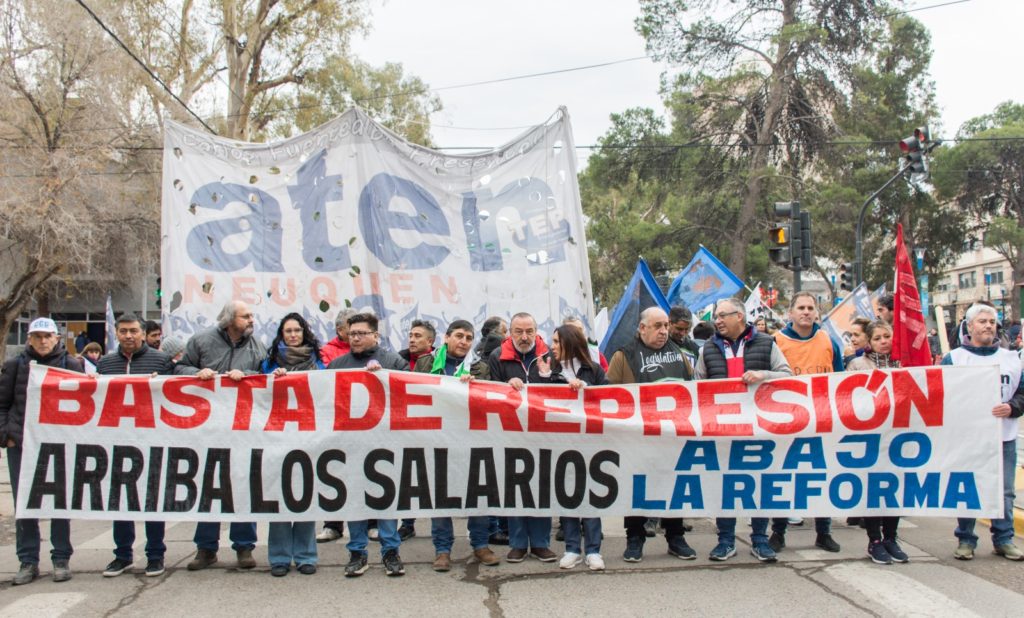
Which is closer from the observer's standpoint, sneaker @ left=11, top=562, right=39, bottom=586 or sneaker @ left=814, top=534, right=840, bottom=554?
sneaker @ left=11, top=562, right=39, bottom=586

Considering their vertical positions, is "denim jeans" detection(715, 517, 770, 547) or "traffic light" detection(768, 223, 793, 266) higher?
"traffic light" detection(768, 223, 793, 266)

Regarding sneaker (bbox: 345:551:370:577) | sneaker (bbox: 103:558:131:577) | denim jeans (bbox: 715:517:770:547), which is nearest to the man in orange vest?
denim jeans (bbox: 715:517:770:547)

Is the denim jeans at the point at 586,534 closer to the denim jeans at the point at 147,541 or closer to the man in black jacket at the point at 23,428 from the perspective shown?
the denim jeans at the point at 147,541

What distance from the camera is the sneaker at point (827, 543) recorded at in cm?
606

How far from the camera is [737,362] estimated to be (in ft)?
19.7

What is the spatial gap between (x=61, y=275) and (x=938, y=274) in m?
33.6

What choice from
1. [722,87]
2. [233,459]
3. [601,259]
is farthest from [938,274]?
[233,459]

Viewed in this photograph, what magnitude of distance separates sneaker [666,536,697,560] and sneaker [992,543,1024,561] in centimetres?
199

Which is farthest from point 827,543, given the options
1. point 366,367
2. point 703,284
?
point 703,284

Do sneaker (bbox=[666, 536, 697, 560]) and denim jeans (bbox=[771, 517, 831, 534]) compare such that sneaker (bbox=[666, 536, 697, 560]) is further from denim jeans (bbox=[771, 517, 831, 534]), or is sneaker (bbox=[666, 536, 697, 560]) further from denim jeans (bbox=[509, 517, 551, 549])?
denim jeans (bbox=[509, 517, 551, 549])

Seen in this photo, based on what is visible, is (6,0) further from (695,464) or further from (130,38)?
(695,464)

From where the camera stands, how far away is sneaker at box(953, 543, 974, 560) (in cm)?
575

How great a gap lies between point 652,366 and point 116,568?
12.1 feet

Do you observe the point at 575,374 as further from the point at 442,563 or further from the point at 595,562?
the point at 442,563
